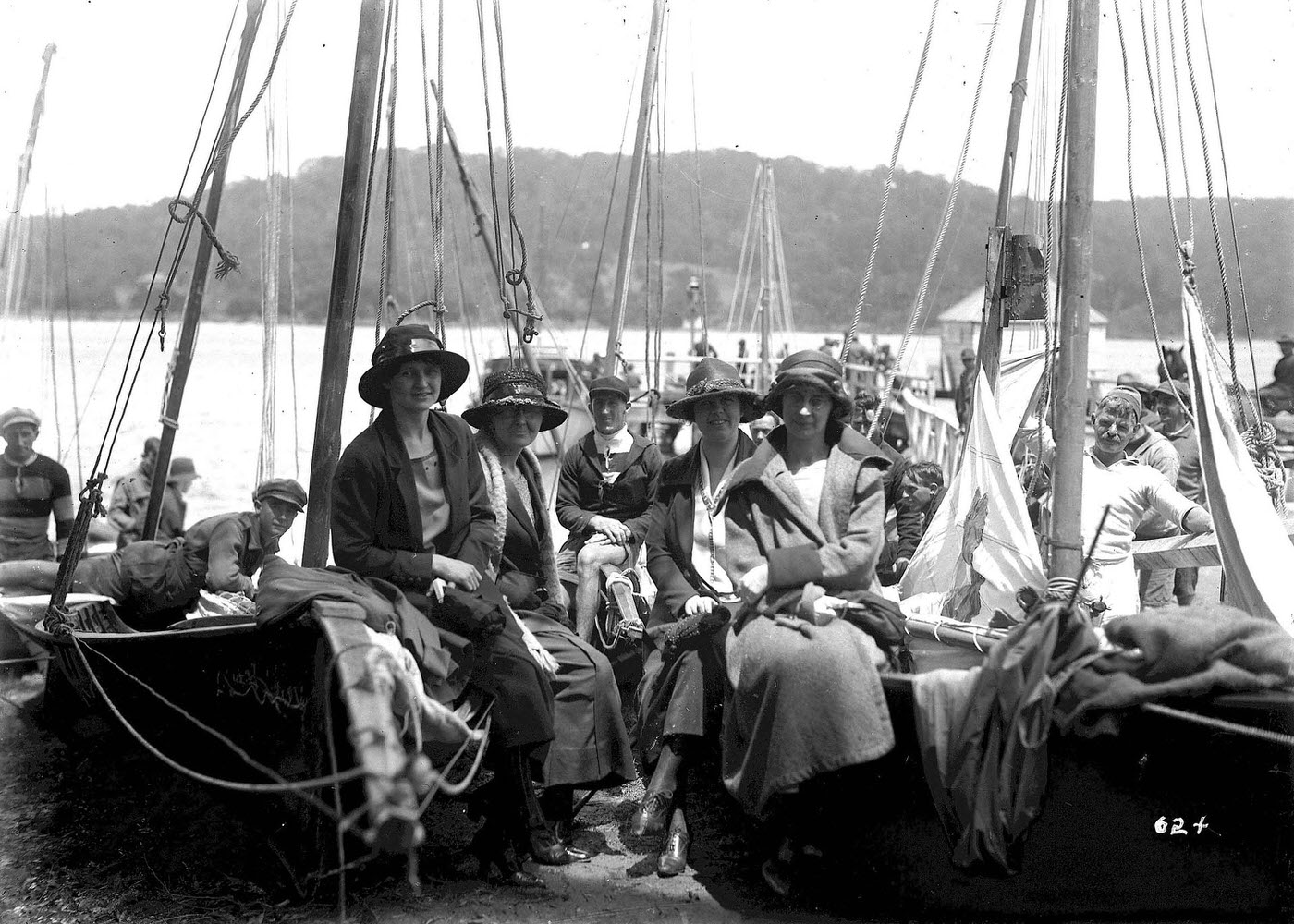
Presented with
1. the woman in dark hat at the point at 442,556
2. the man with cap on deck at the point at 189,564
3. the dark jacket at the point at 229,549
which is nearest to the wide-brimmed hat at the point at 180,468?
the man with cap on deck at the point at 189,564

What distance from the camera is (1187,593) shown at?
8.39 m

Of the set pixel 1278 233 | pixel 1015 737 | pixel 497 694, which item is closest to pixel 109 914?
pixel 497 694

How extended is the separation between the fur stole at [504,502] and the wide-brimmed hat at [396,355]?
40cm

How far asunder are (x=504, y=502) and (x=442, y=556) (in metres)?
0.44

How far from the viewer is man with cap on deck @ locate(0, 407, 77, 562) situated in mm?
7387

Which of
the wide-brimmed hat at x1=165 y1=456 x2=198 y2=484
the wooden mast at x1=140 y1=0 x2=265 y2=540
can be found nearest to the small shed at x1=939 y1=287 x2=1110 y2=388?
the wide-brimmed hat at x1=165 y1=456 x2=198 y2=484

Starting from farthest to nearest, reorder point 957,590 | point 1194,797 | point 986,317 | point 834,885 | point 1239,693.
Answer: point 986,317 → point 957,590 → point 834,885 → point 1194,797 → point 1239,693

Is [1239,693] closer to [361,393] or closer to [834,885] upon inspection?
[834,885]

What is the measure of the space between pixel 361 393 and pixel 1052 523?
255 cm

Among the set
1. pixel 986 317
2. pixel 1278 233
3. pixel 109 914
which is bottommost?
pixel 109 914

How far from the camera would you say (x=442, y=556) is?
431 centimetres

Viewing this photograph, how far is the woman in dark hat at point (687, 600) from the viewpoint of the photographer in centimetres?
433

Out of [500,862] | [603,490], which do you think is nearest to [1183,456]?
[603,490]

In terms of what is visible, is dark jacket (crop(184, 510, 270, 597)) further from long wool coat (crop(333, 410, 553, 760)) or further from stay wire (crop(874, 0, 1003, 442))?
stay wire (crop(874, 0, 1003, 442))
